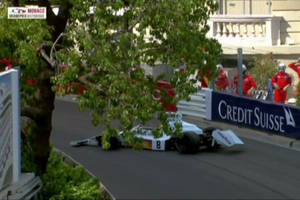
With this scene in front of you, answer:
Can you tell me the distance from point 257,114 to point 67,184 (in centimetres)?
896

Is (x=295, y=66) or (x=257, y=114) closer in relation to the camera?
(x=257, y=114)

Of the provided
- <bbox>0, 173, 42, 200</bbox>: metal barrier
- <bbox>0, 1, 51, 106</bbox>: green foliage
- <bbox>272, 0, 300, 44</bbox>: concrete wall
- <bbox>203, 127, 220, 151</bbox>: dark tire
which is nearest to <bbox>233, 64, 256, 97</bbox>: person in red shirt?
<bbox>203, 127, 220, 151</bbox>: dark tire

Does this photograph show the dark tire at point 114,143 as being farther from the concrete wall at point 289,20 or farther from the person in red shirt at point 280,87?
the concrete wall at point 289,20

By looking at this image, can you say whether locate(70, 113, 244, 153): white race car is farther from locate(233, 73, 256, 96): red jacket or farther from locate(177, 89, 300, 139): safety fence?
locate(233, 73, 256, 96): red jacket

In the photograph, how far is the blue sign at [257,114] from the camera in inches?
732

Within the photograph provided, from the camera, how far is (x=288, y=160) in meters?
16.8

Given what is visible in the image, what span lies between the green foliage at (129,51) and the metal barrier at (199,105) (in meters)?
12.0

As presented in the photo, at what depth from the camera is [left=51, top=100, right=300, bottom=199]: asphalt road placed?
1395 centimetres

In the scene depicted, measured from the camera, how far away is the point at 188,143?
17.2 metres

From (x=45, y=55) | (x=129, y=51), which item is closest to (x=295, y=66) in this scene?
(x=45, y=55)

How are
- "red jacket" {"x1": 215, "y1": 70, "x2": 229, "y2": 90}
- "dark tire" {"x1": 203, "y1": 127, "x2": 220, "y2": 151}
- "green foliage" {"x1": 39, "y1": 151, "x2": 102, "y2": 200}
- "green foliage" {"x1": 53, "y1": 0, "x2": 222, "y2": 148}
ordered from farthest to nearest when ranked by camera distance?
"red jacket" {"x1": 215, "y1": 70, "x2": 229, "y2": 90}, "dark tire" {"x1": 203, "y1": 127, "x2": 220, "y2": 151}, "green foliage" {"x1": 39, "y1": 151, "x2": 102, "y2": 200}, "green foliage" {"x1": 53, "y1": 0, "x2": 222, "y2": 148}

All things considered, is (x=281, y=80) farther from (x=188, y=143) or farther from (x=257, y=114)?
(x=188, y=143)

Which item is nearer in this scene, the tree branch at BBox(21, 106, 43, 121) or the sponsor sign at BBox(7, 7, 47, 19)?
the sponsor sign at BBox(7, 7, 47, 19)

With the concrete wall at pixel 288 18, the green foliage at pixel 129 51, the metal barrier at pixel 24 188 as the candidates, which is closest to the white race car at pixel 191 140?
the metal barrier at pixel 24 188
